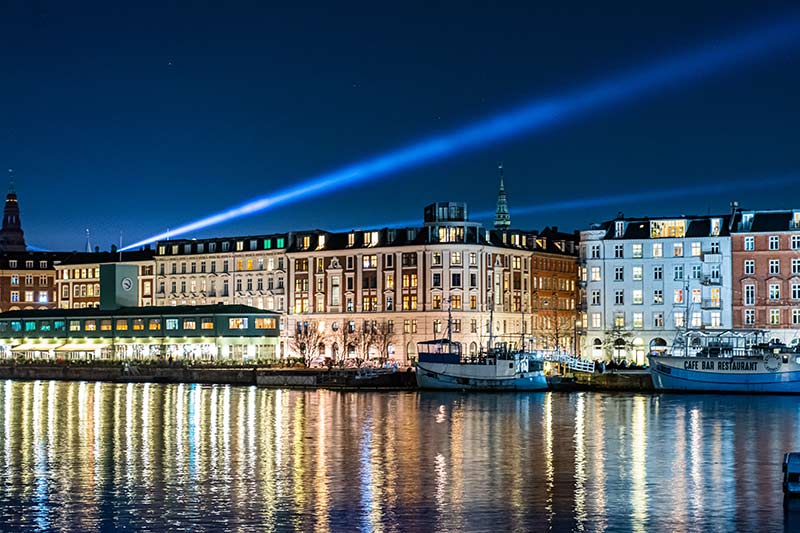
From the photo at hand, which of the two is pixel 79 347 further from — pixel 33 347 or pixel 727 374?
pixel 727 374

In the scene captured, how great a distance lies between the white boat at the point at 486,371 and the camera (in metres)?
102

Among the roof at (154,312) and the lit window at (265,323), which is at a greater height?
the roof at (154,312)

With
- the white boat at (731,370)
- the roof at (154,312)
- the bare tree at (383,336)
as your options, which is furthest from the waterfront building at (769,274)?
the roof at (154,312)

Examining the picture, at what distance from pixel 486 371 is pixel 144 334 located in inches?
2111

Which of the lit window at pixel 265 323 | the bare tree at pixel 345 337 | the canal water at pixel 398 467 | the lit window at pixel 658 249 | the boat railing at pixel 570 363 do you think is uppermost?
the lit window at pixel 658 249

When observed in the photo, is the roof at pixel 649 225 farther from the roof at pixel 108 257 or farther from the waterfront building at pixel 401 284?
the roof at pixel 108 257

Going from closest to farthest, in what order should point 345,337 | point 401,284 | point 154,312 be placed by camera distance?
point 401,284
point 345,337
point 154,312

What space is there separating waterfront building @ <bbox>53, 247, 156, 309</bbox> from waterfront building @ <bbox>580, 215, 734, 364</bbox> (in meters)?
62.4

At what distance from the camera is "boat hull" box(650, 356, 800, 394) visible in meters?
96.9

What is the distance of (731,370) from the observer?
3858 inches

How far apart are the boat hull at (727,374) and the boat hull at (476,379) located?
945cm

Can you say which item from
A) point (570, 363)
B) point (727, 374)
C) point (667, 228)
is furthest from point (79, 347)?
point (727, 374)

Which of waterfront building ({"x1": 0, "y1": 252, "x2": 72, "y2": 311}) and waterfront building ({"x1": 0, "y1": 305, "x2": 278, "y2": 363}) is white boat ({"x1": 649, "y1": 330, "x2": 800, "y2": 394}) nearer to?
waterfront building ({"x1": 0, "y1": 305, "x2": 278, "y2": 363})

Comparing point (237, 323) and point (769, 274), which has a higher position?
point (769, 274)
